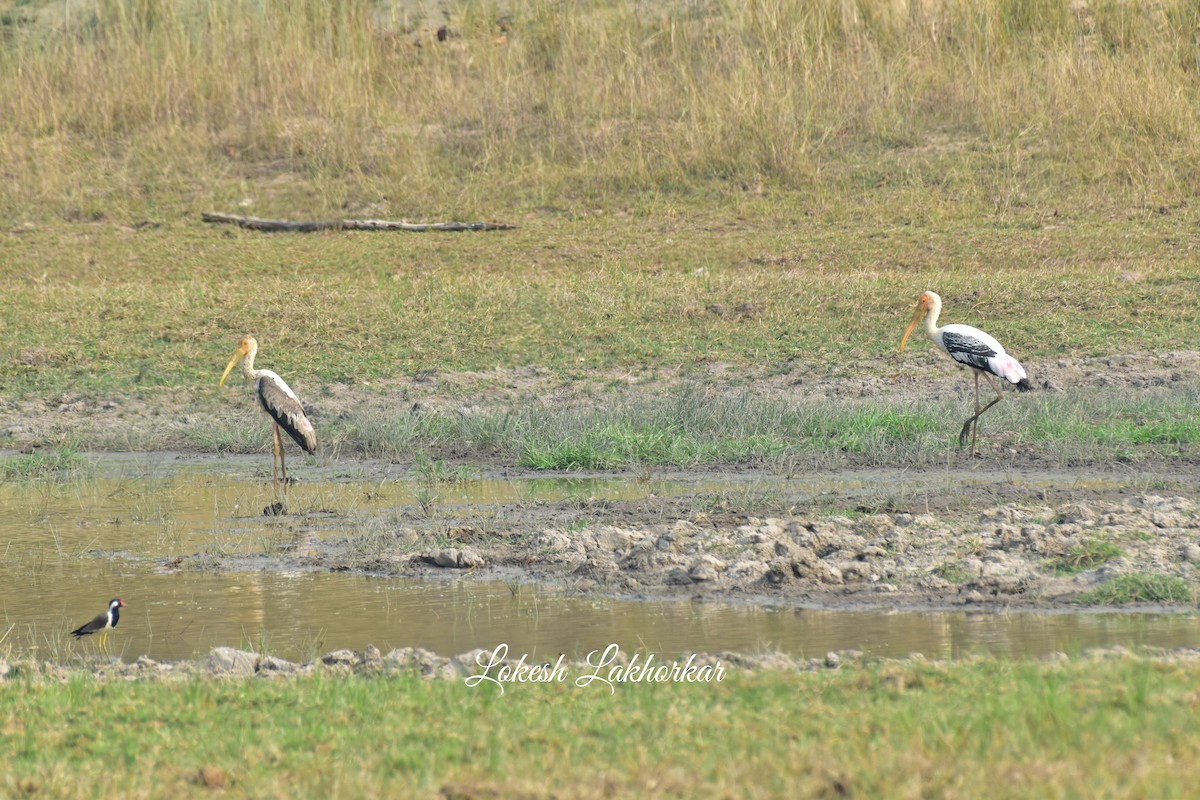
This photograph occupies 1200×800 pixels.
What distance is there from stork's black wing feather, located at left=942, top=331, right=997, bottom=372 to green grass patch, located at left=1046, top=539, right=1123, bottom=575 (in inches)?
144

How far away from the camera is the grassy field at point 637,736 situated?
3807 mm

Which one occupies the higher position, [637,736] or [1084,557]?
[637,736]

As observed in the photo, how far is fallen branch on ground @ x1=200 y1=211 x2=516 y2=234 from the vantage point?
1717cm

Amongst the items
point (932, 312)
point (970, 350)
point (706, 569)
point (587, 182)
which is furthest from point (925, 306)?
point (587, 182)

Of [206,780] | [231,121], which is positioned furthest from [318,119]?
[206,780]

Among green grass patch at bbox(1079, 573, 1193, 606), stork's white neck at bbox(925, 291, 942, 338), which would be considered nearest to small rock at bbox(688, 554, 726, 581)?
green grass patch at bbox(1079, 573, 1193, 606)

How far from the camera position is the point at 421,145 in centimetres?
1908

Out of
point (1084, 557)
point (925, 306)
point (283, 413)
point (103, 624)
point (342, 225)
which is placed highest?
point (103, 624)

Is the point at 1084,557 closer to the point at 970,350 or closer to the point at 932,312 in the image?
the point at 970,350

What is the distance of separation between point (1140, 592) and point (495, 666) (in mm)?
2603

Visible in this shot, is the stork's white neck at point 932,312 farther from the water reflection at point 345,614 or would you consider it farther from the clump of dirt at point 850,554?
the clump of dirt at point 850,554

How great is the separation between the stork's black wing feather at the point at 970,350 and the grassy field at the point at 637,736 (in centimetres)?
566

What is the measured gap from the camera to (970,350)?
1048cm

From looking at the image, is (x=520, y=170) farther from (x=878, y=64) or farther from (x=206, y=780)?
(x=206, y=780)
